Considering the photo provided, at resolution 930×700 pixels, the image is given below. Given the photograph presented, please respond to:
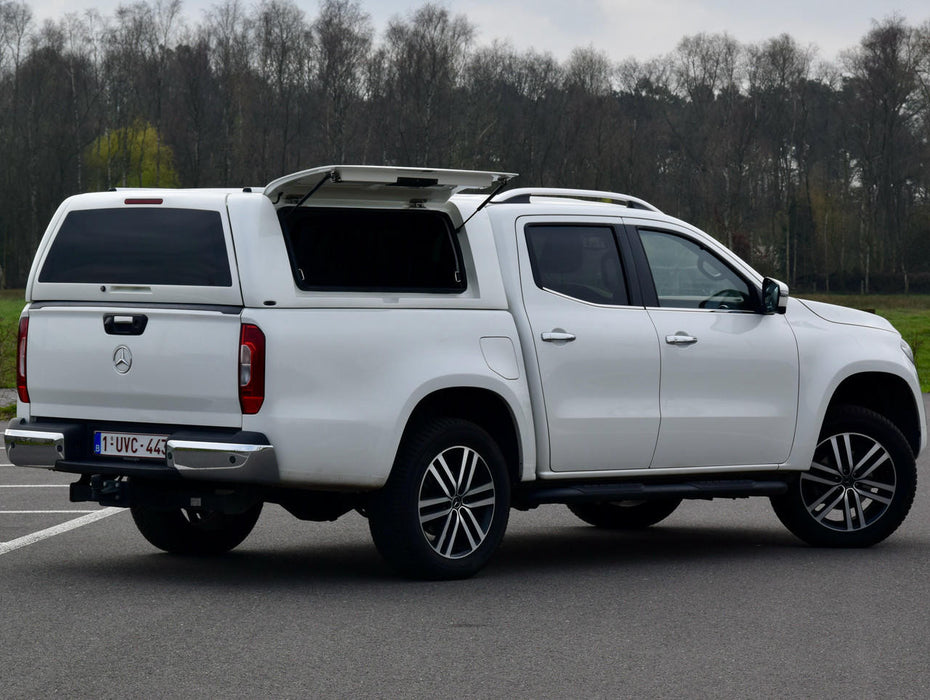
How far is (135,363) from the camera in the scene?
7.80 metres

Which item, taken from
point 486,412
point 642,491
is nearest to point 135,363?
point 486,412

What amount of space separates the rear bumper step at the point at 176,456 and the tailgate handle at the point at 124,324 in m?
0.51

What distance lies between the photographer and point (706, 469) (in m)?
9.16

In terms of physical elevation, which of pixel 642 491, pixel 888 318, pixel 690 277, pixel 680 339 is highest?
pixel 690 277

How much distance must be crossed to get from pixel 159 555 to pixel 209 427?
174 centimetres

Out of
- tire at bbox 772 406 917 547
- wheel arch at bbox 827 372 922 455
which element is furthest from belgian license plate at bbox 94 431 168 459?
wheel arch at bbox 827 372 922 455

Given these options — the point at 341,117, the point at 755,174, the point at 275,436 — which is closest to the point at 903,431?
the point at 275,436

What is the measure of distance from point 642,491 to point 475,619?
2117 mm

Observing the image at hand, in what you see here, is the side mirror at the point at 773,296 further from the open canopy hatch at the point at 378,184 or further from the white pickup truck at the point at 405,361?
the open canopy hatch at the point at 378,184

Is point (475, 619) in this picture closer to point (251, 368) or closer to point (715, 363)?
point (251, 368)

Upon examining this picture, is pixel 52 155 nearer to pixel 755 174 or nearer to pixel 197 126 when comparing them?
pixel 197 126

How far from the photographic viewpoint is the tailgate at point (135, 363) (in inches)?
299

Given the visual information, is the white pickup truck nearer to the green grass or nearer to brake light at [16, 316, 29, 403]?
brake light at [16, 316, 29, 403]

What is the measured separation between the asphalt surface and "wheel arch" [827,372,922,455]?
0.70 m
